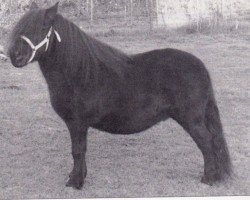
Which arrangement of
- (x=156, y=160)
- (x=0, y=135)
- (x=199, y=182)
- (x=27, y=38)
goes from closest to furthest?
(x=27, y=38) → (x=199, y=182) → (x=156, y=160) → (x=0, y=135)

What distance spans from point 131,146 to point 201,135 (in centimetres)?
137

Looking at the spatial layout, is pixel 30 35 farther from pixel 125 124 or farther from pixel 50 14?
pixel 125 124

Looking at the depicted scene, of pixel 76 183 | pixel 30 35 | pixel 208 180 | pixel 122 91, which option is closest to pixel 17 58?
pixel 30 35

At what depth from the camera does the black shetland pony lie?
372 cm

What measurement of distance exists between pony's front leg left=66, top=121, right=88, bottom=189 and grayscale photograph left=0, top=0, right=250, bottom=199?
0.01m

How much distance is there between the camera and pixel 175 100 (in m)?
3.97

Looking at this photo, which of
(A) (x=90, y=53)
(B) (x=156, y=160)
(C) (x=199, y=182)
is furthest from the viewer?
(B) (x=156, y=160)

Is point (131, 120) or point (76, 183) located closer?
point (131, 120)

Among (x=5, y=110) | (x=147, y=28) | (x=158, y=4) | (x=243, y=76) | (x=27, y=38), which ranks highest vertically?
(x=27, y=38)

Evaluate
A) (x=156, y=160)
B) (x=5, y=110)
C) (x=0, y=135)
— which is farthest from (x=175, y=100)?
(x=5, y=110)

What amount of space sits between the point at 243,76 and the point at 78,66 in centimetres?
287

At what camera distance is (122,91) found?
3.91m

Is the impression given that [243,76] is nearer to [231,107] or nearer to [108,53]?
[231,107]

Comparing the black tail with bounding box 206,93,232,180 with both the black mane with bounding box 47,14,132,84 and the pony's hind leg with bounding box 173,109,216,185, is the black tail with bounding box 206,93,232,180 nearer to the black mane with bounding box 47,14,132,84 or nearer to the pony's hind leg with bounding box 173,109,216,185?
the pony's hind leg with bounding box 173,109,216,185
